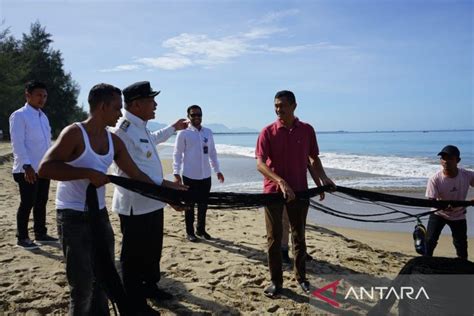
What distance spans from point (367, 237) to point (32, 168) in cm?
600

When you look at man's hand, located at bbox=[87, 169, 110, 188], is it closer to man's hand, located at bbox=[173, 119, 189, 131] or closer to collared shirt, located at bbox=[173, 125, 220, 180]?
man's hand, located at bbox=[173, 119, 189, 131]

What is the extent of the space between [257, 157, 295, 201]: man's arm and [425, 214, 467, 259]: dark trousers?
2.31 metres

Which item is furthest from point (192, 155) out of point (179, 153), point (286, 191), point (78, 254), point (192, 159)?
point (78, 254)

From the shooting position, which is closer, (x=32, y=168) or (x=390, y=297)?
(x=390, y=297)

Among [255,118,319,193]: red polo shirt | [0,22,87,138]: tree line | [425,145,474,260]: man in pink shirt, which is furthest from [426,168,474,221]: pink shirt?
[0,22,87,138]: tree line

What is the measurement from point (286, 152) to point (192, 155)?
89.7 inches

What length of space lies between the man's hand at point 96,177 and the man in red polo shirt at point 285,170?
5.58 feet

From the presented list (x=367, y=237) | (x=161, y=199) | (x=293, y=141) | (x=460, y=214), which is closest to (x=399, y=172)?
(x=367, y=237)

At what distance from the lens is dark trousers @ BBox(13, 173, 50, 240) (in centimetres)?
486

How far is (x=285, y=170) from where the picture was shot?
12.5 feet

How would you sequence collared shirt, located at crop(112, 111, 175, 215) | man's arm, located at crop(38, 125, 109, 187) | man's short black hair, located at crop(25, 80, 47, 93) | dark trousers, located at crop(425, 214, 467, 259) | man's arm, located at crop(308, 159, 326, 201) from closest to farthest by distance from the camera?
man's arm, located at crop(38, 125, 109, 187)
collared shirt, located at crop(112, 111, 175, 215)
man's arm, located at crop(308, 159, 326, 201)
dark trousers, located at crop(425, 214, 467, 259)
man's short black hair, located at crop(25, 80, 47, 93)

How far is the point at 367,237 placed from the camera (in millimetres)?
7188

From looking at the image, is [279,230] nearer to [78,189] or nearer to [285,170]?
[285,170]

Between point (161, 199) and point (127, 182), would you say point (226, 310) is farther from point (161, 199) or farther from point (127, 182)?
point (127, 182)
